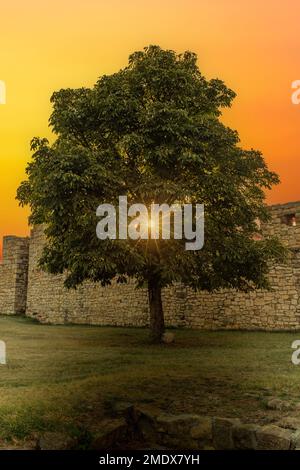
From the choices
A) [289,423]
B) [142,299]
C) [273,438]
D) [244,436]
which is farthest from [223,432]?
[142,299]

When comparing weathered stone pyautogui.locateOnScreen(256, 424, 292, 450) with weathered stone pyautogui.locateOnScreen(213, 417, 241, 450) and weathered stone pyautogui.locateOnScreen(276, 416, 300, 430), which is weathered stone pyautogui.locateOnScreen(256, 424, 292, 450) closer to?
weathered stone pyautogui.locateOnScreen(276, 416, 300, 430)

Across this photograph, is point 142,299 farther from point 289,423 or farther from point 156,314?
point 289,423

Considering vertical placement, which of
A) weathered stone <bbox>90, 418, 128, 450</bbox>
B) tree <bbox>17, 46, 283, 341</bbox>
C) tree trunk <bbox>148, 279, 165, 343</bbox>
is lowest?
weathered stone <bbox>90, 418, 128, 450</bbox>

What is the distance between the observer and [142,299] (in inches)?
990

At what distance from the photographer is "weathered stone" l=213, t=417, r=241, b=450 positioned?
286 inches

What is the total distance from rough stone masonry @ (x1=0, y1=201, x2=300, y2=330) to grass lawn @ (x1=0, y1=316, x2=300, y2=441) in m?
4.47

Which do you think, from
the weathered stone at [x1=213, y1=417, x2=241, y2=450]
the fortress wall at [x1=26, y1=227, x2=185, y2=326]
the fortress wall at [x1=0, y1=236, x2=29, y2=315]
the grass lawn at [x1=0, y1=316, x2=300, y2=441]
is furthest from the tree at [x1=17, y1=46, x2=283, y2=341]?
the fortress wall at [x1=0, y1=236, x2=29, y2=315]

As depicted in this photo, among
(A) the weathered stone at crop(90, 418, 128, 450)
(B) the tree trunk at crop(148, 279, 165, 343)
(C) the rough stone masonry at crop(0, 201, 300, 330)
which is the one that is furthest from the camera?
(C) the rough stone masonry at crop(0, 201, 300, 330)

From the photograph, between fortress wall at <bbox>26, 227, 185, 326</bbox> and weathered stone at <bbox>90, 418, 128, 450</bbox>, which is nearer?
weathered stone at <bbox>90, 418, 128, 450</bbox>

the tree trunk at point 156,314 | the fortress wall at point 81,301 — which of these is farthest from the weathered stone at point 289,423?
the fortress wall at point 81,301

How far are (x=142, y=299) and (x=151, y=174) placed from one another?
10802mm

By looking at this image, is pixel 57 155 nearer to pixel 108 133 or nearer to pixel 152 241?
pixel 108 133

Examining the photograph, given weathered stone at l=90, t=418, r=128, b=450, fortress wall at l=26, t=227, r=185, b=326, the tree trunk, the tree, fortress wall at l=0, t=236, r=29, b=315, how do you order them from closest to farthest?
weathered stone at l=90, t=418, r=128, b=450, the tree, the tree trunk, fortress wall at l=26, t=227, r=185, b=326, fortress wall at l=0, t=236, r=29, b=315

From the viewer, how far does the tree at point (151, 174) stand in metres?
14.4
